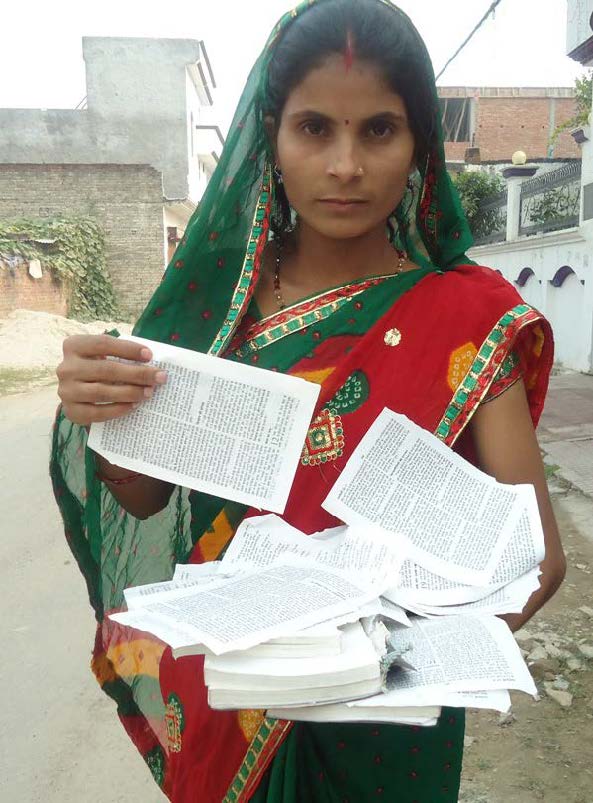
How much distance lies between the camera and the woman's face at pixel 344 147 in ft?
3.48

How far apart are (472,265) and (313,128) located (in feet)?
1.16

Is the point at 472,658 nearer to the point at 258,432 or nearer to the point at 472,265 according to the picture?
the point at 258,432

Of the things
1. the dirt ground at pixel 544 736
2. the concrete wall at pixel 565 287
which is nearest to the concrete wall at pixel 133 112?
the concrete wall at pixel 565 287

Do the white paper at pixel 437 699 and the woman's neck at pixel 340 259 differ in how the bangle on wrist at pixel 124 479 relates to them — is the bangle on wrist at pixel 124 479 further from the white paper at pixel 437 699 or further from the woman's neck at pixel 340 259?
the white paper at pixel 437 699

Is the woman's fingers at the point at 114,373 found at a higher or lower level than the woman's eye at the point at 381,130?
lower

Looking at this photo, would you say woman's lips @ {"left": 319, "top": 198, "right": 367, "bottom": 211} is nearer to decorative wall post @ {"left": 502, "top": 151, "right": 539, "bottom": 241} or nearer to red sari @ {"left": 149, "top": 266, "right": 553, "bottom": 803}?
red sari @ {"left": 149, "top": 266, "right": 553, "bottom": 803}

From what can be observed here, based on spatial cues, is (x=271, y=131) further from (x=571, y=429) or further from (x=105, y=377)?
(x=571, y=429)

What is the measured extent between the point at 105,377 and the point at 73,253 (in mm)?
13735

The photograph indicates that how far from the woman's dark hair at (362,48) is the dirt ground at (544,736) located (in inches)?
71.2

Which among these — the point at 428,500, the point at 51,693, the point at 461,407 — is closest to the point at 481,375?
the point at 461,407

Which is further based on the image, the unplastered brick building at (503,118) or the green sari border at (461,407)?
the unplastered brick building at (503,118)

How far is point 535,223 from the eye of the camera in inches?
351

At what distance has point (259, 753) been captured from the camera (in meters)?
1.09

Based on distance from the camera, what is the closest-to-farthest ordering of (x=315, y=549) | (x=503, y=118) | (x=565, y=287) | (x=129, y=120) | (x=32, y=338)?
(x=315, y=549)
(x=565, y=287)
(x=32, y=338)
(x=129, y=120)
(x=503, y=118)
